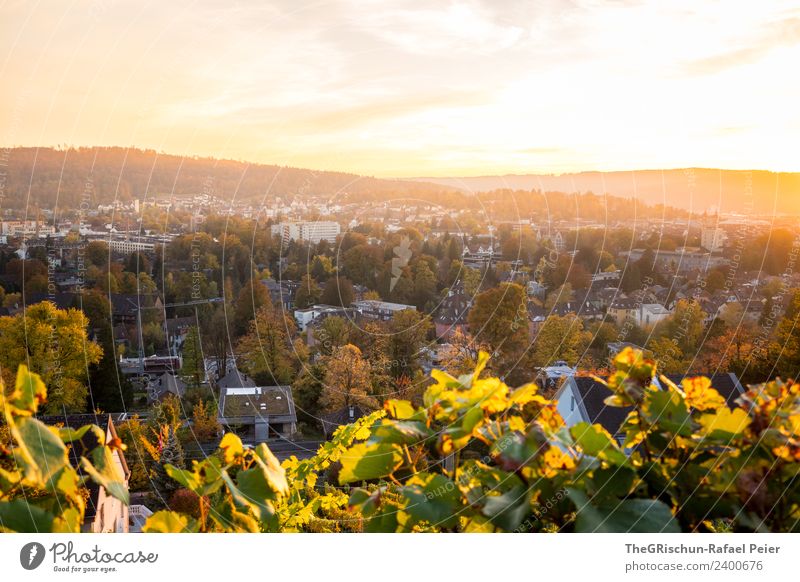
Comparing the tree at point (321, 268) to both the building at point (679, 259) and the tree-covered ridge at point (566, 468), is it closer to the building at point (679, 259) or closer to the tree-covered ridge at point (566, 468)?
the building at point (679, 259)

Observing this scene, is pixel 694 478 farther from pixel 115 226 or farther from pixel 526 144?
pixel 115 226

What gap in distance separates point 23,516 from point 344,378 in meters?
2.93

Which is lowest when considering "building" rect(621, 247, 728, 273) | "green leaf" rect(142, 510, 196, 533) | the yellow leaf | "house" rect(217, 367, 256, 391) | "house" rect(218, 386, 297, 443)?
"house" rect(218, 386, 297, 443)

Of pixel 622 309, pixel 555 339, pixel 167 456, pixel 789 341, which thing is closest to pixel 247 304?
pixel 167 456

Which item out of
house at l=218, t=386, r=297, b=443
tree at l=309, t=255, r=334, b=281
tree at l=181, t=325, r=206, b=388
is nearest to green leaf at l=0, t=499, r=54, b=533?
tree at l=181, t=325, r=206, b=388

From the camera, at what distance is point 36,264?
7.21 ft

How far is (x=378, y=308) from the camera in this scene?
295cm

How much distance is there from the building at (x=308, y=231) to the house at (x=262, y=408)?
0.70 m

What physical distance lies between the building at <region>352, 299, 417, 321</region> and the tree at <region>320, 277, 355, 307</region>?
0.07 metres

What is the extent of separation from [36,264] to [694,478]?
2059 millimetres

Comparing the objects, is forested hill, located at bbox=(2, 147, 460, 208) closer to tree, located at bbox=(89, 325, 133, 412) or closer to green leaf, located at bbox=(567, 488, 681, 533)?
tree, located at bbox=(89, 325, 133, 412)

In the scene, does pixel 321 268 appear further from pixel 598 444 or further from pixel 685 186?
pixel 598 444

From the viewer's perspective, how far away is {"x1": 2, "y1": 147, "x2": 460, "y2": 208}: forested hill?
1.93 meters
